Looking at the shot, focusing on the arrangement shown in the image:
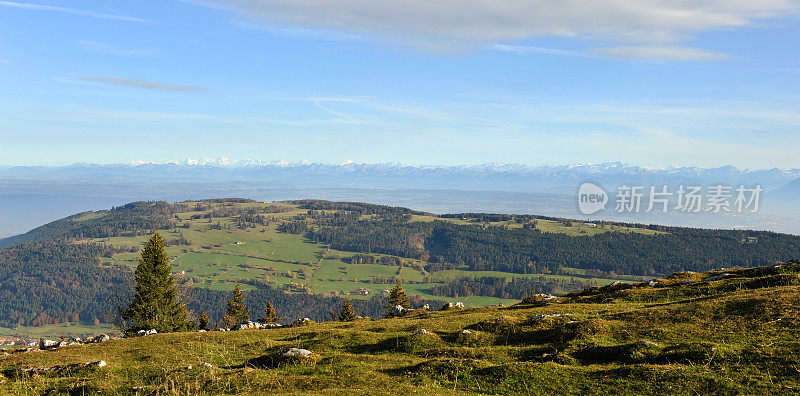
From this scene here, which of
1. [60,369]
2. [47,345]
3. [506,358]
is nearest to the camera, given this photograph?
[506,358]

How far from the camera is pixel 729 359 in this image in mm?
20906

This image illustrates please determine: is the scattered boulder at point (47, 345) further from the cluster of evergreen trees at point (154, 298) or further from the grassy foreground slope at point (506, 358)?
the cluster of evergreen trees at point (154, 298)

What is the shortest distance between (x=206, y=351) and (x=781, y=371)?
1397 inches

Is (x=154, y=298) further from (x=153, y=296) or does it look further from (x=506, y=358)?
(x=506, y=358)

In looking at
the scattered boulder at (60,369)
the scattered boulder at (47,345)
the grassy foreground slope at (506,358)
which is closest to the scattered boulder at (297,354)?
the grassy foreground slope at (506,358)

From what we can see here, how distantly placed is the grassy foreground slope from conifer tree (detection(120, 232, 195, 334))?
3374 centimetres

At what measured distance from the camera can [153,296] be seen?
71.6 m

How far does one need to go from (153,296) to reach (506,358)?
222 ft

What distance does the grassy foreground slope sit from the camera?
20.0m

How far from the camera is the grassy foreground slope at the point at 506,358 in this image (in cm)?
2005

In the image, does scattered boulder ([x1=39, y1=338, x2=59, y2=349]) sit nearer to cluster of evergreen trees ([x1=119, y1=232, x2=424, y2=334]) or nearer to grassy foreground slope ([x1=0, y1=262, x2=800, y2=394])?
grassy foreground slope ([x1=0, y1=262, x2=800, y2=394])

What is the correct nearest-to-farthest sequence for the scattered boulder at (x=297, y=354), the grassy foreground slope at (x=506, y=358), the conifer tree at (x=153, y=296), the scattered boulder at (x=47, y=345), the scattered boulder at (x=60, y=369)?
the grassy foreground slope at (x=506, y=358) < the scattered boulder at (x=297, y=354) < the scattered boulder at (x=60, y=369) < the scattered boulder at (x=47, y=345) < the conifer tree at (x=153, y=296)

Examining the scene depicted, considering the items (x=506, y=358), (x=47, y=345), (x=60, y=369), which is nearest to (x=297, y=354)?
(x=506, y=358)

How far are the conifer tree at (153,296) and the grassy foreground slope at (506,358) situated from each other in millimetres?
33739
